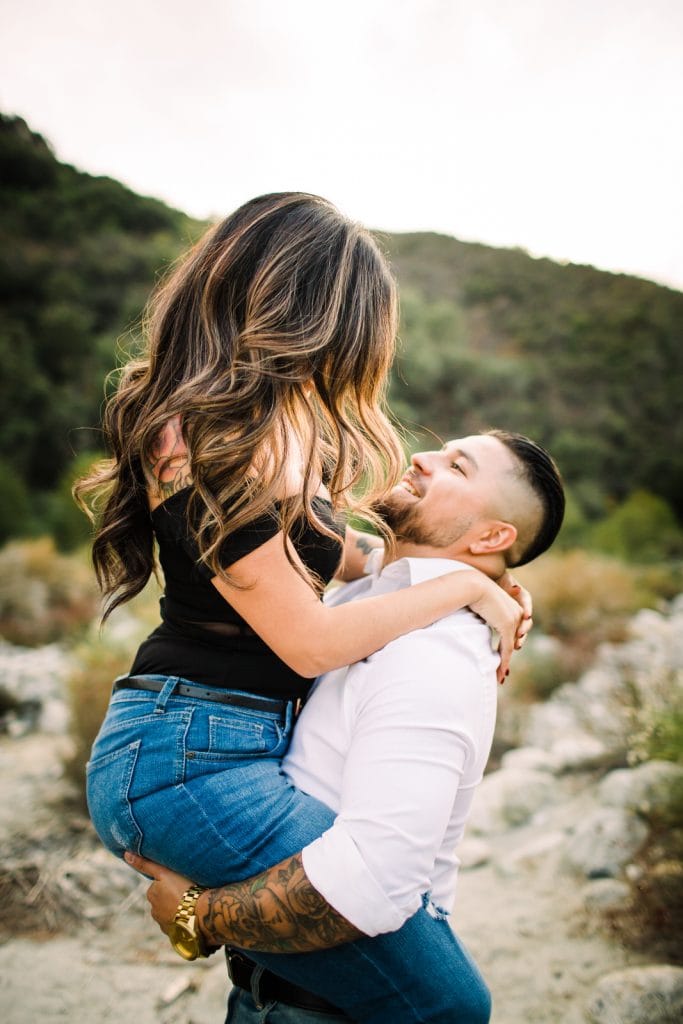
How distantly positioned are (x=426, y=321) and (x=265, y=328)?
2570 cm

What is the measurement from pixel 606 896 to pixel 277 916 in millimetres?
3068

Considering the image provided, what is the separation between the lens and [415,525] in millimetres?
1828

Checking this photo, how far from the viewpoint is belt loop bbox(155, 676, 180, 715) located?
144 cm

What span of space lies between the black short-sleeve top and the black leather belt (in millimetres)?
22

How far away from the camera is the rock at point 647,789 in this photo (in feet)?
12.0

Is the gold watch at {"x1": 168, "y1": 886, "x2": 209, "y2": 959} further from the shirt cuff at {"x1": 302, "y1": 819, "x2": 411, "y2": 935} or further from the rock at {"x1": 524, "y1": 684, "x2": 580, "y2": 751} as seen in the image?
the rock at {"x1": 524, "y1": 684, "x2": 580, "y2": 751}

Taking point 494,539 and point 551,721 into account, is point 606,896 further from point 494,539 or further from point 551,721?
point 494,539

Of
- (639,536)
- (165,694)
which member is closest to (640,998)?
(165,694)

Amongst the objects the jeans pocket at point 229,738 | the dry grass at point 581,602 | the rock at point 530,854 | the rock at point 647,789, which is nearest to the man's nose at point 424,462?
the jeans pocket at point 229,738

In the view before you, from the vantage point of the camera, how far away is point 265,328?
144cm

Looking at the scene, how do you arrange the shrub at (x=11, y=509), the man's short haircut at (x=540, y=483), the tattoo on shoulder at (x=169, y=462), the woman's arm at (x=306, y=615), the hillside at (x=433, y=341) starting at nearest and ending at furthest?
the woman's arm at (x=306, y=615) → the tattoo on shoulder at (x=169, y=462) → the man's short haircut at (x=540, y=483) → the shrub at (x=11, y=509) → the hillside at (x=433, y=341)

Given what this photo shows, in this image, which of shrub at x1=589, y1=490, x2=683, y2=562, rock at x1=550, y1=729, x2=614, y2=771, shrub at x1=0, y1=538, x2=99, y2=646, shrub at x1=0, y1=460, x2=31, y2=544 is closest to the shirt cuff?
rock at x1=550, y1=729, x2=614, y2=771

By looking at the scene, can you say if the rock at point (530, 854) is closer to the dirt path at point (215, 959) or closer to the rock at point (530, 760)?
the dirt path at point (215, 959)

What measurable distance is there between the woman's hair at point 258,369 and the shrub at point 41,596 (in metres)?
7.54
